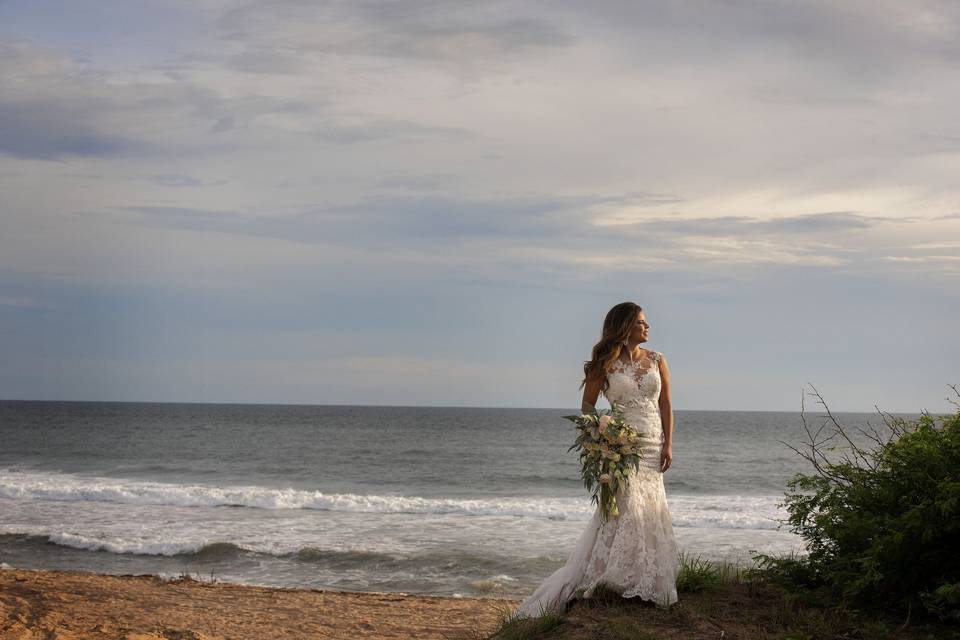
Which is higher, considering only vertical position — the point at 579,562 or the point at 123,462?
the point at 579,562


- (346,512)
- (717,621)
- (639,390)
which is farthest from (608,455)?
(346,512)

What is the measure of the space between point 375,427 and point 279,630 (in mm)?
63514

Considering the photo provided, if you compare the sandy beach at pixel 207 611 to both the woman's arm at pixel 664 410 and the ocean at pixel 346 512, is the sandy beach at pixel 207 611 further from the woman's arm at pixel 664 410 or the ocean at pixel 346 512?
the woman's arm at pixel 664 410

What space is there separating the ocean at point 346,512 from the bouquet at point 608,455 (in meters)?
4.43

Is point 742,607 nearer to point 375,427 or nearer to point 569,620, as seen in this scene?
point 569,620

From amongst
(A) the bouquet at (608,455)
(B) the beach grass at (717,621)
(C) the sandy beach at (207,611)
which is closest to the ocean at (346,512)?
(C) the sandy beach at (207,611)

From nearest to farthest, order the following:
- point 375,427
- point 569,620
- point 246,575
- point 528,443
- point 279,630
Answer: point 569,620, point 279,630, point 246,575, point 528,443, point 375,427

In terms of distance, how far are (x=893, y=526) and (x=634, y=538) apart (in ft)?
5.98

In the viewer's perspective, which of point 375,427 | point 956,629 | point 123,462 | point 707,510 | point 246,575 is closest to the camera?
point 956,629

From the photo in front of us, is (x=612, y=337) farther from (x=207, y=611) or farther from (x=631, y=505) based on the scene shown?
(x=207, y=611)

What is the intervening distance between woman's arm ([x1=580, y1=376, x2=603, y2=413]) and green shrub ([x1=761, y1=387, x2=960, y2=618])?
155 centimetres

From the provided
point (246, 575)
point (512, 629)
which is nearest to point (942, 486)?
point (512, 629)

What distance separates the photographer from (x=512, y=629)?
21.1ft

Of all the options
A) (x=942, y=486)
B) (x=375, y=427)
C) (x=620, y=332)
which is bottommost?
(x=375, y=427)
